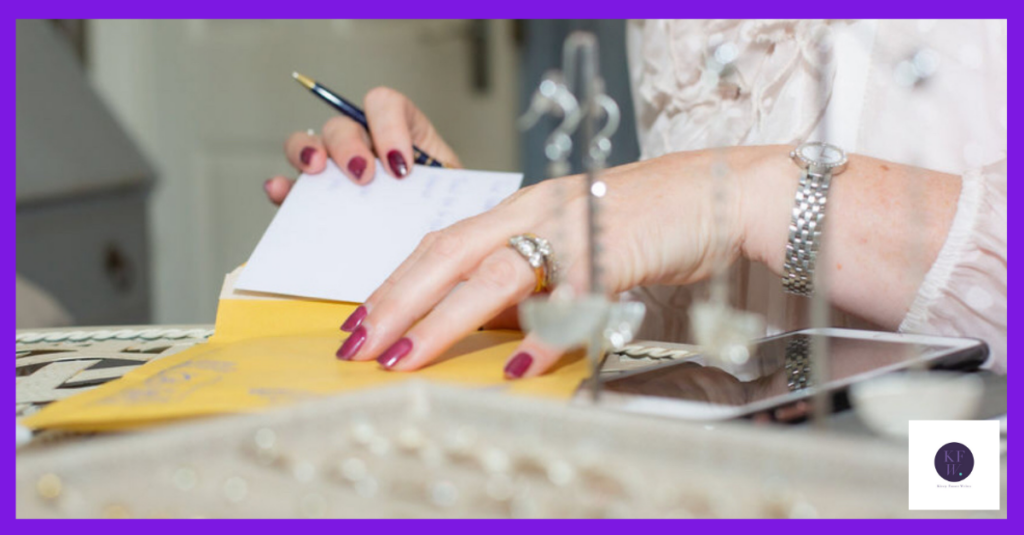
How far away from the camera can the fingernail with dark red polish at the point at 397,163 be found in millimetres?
704

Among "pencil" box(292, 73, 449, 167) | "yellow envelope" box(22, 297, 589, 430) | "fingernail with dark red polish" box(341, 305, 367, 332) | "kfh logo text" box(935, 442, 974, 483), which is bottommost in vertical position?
"kfh logo text" box(935, 442, 974, 483)

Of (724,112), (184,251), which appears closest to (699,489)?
(724,112)

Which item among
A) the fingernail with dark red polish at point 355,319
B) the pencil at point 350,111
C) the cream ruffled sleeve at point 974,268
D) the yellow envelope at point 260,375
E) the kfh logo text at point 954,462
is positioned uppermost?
the pencil at point 350,111

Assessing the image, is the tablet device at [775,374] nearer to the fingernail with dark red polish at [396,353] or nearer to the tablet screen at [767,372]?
the tablet screen at [767,372]

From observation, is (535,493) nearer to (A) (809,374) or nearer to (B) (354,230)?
(A) (809,374)

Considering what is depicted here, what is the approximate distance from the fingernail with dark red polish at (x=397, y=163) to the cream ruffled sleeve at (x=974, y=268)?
0.38m

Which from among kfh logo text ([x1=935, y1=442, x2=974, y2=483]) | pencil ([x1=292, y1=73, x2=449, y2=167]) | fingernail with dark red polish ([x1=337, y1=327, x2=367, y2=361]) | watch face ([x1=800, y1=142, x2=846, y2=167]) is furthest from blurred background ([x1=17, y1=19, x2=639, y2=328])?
kfh logo text ([x1=935, y1=442, x2=974, y2=483])

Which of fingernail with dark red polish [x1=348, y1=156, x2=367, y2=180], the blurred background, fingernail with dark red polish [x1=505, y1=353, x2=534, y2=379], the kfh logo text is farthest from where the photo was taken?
the blurred background

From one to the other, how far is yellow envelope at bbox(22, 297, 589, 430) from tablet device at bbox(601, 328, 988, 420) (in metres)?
0.04

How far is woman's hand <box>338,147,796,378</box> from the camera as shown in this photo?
0.48 metres

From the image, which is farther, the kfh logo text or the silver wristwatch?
the silver wristwatch

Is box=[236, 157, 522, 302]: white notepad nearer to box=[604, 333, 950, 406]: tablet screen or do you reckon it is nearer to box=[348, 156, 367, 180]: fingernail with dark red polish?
box=[348, 156, 367, 180]: fingernail with dark red polish

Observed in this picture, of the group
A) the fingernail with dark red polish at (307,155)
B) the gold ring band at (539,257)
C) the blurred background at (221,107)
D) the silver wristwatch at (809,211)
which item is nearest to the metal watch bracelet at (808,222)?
the silver wristwatch at (809,211)

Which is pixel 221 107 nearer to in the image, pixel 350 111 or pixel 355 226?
pixel 350 111
